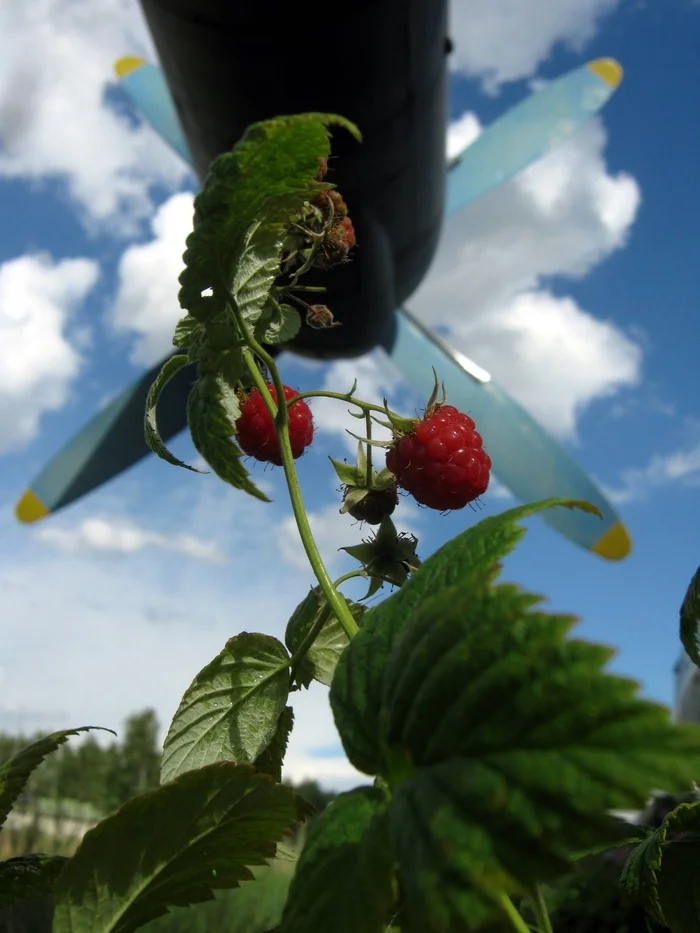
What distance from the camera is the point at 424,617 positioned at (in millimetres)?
307

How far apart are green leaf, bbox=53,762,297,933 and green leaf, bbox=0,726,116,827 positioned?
0.31 ft

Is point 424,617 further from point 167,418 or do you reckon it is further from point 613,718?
point 167,418

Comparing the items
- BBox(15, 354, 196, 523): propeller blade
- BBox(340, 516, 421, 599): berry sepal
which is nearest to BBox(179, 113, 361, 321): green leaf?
BBox(340, 516, 421, 599): berry sepal

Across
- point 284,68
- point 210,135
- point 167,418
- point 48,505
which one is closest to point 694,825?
point 284,68

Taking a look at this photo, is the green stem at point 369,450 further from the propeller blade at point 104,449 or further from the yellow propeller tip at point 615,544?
the yellow propeller tip at point 615,544

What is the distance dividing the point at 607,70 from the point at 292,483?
25.7 feet

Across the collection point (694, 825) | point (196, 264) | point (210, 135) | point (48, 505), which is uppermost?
point (210, 135)

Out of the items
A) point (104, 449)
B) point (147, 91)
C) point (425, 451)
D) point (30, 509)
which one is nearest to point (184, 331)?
point (425, 451)

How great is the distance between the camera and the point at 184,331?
0.56m

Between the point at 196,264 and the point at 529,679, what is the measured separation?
0.96 feet

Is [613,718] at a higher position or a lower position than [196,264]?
lower

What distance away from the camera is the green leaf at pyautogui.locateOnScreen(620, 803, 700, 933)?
0.50 m

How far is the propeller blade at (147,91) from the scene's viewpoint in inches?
282

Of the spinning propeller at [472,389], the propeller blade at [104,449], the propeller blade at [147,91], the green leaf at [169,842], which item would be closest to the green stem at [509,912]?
the green leaf at [169,842]
